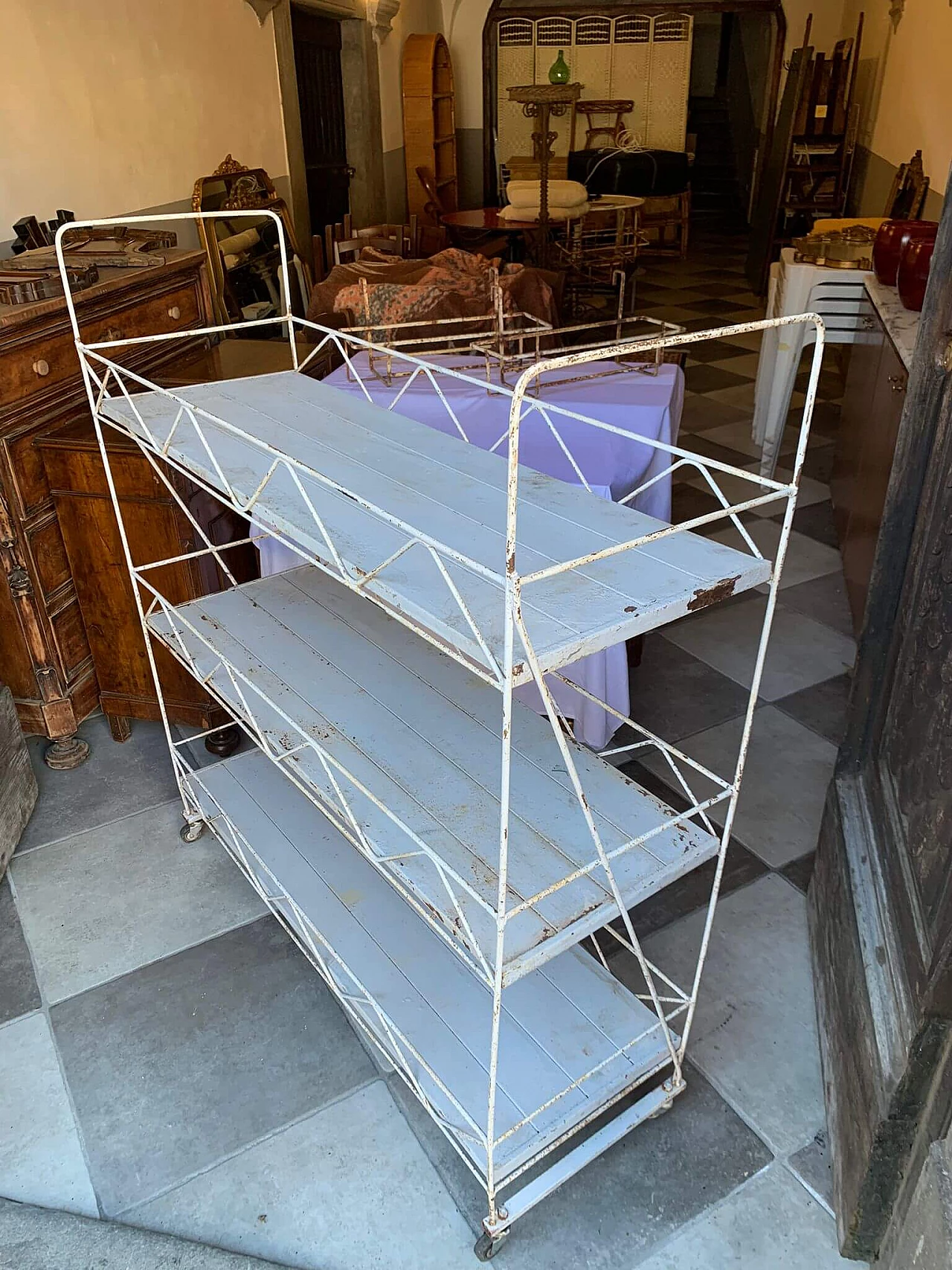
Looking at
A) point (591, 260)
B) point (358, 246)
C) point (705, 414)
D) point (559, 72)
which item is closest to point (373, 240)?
point (358, 246)

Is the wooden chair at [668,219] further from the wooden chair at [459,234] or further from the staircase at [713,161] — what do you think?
the staircase at [713,161]

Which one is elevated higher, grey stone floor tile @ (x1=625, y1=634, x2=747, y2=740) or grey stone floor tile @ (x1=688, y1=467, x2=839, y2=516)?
grey stone floor tile @ (x1=688, y1=467, x2=839, y2=516)

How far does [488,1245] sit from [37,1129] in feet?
2.60

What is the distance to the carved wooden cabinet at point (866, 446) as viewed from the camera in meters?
2.60

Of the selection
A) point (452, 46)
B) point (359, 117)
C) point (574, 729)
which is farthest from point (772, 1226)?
point (452, 46)

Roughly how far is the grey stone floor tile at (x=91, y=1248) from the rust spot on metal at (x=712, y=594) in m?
1.13

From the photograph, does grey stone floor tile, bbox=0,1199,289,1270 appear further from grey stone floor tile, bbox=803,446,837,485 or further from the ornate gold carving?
the ornate gold carving

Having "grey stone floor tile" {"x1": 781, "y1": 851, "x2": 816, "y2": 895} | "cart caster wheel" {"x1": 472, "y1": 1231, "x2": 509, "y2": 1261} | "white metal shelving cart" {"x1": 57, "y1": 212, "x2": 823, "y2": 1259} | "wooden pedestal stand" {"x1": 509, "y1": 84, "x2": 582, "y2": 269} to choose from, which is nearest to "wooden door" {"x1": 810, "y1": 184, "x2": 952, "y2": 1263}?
"grey stone floor tile" {"x1": 781, "y1": 851, "x2": 816, "y2": 895}

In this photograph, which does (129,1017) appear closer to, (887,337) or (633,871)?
(633,871)

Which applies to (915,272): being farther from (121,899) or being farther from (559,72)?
(559,72)

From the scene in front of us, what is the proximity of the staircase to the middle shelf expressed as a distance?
1036 centimetres

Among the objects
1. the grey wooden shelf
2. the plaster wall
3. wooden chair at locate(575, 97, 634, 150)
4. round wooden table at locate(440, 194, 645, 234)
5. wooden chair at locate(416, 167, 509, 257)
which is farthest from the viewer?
wooden chair at locate(575, 97, 634, 150)

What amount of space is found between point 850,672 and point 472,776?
5.57ft

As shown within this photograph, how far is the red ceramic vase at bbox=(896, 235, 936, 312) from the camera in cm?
264
